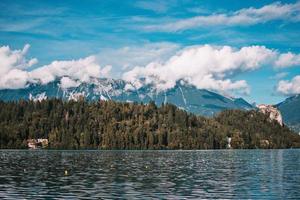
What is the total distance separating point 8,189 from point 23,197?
10.9 metres

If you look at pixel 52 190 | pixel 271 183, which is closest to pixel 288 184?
pixel 271 183

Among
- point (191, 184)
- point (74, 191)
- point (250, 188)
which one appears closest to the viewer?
point (74, 191)

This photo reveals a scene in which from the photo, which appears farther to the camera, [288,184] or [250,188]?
[288,184]

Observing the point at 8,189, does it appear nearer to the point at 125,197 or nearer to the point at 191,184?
the point at 125,197

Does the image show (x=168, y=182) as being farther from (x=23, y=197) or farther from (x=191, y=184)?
(x=23, y=197)

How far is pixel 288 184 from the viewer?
302ft

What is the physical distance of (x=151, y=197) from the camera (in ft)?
241

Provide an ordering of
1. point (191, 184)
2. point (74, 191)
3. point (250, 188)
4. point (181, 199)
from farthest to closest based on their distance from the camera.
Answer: point (191, 184), point (250, 188), point (74, 191), point (181, 199)

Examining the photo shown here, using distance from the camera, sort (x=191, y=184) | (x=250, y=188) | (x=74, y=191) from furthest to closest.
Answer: (x=191, y=184)
(x=250, y=188)
(x=74, y=191)

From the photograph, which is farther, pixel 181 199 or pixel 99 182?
pixel 99 182

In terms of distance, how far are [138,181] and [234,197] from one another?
2722 centimetres

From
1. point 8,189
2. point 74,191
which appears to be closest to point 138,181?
point 74,191

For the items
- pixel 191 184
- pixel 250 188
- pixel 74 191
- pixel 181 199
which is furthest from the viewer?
pixel 191 184

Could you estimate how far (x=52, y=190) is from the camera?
3204 inches
